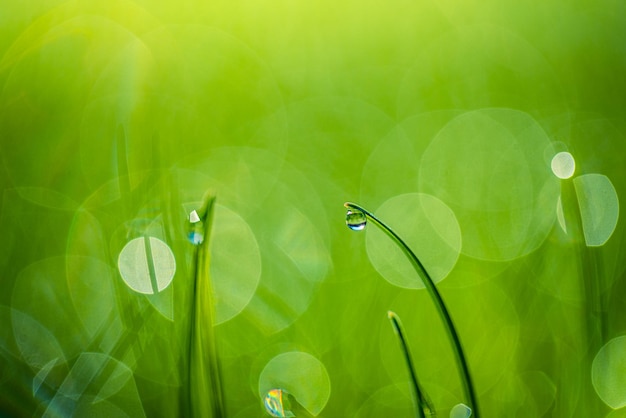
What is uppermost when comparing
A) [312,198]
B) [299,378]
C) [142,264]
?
[312,198]

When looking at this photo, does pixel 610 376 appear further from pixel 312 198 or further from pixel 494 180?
pixel 312 198

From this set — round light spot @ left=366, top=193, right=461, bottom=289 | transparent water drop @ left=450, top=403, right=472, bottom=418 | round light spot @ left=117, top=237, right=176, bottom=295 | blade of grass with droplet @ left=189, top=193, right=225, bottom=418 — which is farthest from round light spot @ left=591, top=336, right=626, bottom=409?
round light spot @ left=117, top=237, right=176, bottom=295

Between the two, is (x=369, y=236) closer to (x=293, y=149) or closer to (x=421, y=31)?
(x=293, y=149)

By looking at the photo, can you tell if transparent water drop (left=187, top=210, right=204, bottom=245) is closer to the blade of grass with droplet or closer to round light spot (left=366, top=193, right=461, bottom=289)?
the blade of grass with droplet

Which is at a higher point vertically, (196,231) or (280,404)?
(196,231)

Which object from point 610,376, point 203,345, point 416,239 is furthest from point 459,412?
point 416,239

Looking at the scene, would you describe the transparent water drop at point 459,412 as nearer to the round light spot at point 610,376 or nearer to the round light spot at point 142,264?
the round light spot at point 610,376

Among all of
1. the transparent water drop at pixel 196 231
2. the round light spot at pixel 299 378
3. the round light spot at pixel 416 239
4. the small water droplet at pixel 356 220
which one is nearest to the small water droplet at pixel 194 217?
the transparent water drop at pixel 196 231

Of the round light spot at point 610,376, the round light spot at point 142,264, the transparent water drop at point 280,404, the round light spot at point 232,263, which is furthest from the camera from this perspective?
the round light spot at point 232,263
